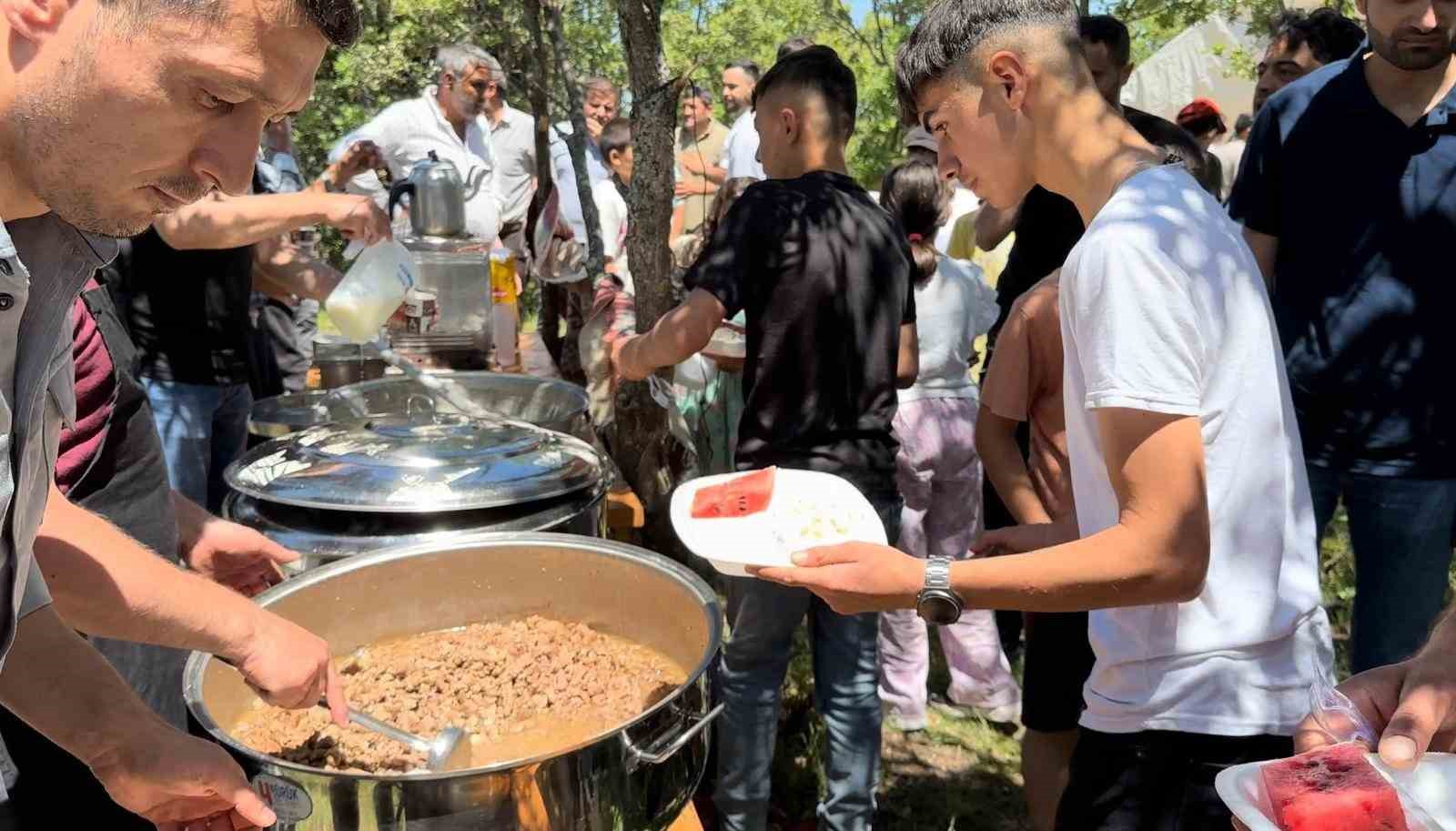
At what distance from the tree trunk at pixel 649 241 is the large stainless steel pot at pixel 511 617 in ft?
5.65

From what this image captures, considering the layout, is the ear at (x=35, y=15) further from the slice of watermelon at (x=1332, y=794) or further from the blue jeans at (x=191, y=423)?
the blue jeans at (x=191, y=423)

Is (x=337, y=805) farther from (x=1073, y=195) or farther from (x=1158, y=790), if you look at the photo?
(x=1073, y=195)

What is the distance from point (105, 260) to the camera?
1.26 m

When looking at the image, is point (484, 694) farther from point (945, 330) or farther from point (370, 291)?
point (945, 330)

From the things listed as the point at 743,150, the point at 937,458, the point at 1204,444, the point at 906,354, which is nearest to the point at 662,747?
the point at 1204,444

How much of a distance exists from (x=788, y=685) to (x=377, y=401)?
183 cm

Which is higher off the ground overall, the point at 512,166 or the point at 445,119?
the point at 445,119

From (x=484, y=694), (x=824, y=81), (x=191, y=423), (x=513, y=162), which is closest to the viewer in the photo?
(x=484, y=694)

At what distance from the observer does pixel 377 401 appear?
9.52 feet

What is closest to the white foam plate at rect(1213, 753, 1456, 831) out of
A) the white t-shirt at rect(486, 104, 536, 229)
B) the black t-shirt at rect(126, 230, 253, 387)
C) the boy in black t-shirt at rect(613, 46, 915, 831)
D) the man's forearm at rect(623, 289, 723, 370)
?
the boy in black t-shirt at rect(613, 46, 915, 831)

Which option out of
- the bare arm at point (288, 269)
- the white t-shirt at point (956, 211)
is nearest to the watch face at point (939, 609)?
the bare arm at point (288, 269)

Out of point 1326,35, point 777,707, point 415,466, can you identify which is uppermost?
point 1326,35

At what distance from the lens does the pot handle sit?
4.68 ft

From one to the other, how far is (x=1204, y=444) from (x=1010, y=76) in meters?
0.62
